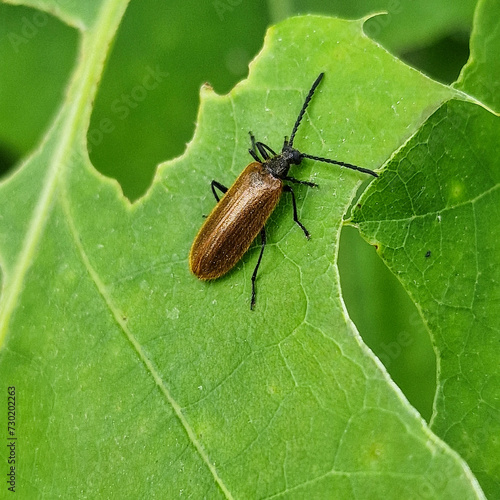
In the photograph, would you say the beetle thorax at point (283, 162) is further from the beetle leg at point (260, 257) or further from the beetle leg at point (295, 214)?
the beetle leg at point (260, 257)

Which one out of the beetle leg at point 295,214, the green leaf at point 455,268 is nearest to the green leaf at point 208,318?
the beetle leg at point 295,214

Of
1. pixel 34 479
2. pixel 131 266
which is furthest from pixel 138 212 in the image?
pixel 34 479

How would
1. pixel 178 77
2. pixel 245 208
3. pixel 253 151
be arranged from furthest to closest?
1. pixel 178 77
2. pixel 245 208
3. pixel 253 151

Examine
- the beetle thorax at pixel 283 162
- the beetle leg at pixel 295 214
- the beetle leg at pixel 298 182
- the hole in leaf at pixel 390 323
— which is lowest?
the hole in leaf at pixel 390 323

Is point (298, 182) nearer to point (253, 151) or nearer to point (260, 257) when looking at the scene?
point (253, 151)

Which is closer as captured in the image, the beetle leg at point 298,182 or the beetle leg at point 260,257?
the beetle leg at point 260,257

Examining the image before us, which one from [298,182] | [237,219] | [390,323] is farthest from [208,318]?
[390,323]

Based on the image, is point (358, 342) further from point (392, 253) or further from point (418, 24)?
point (418, 24)

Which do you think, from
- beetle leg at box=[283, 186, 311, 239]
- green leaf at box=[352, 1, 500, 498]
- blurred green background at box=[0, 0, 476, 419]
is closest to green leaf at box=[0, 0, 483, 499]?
beetle leg at box=[283, 186, 311, 239]
